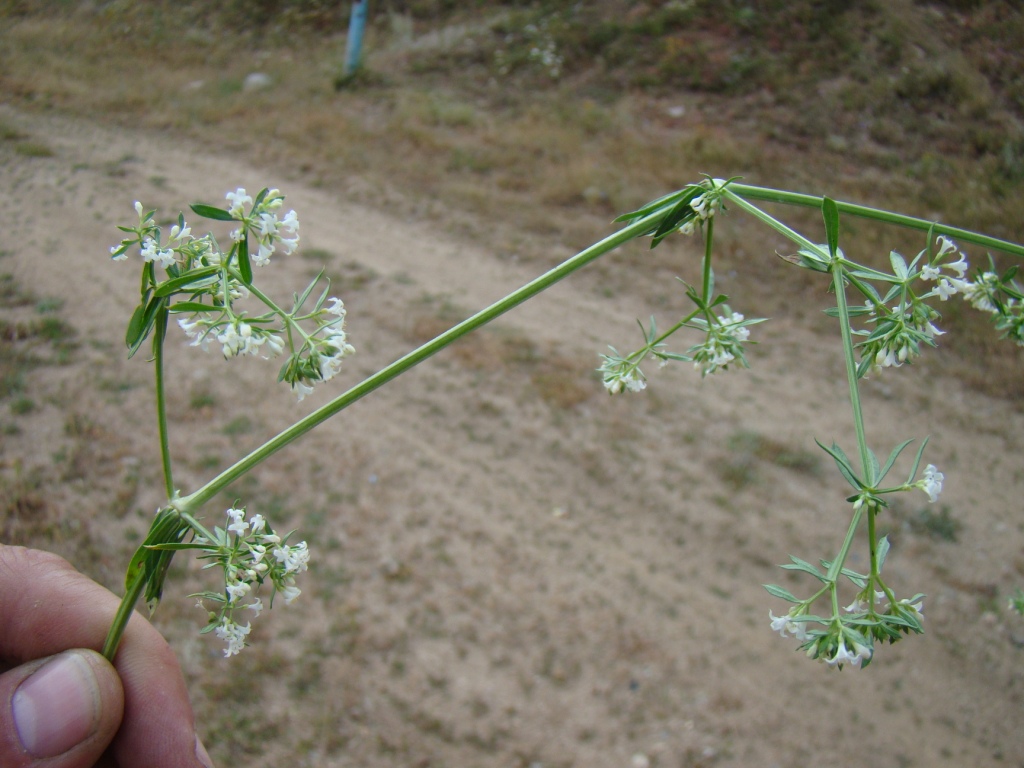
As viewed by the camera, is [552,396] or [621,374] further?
[552,396]

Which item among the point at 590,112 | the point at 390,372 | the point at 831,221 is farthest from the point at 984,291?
the point at 590,112

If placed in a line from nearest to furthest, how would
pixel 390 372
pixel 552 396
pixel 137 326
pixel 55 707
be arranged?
1. pixel 390 372
2. pixel 137 326
3. pixel 55 707
4. pixel 552 396

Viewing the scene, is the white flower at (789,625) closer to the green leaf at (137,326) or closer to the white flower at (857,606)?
the white flower at (857,606)

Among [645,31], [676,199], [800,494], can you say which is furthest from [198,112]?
[676,199]

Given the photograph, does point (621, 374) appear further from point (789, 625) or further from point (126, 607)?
point (126, 607)

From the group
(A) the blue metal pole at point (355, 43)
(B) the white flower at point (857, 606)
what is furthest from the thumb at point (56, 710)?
(A) the blue metal pole at point (355, 43)

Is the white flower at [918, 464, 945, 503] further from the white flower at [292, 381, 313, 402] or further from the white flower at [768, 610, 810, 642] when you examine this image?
the white flower at [292, 381, 313, 402]

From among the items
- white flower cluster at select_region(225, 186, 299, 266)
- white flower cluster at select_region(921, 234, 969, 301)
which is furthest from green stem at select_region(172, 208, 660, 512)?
white flower cluster at select_region(921, 234, 969, 301)
